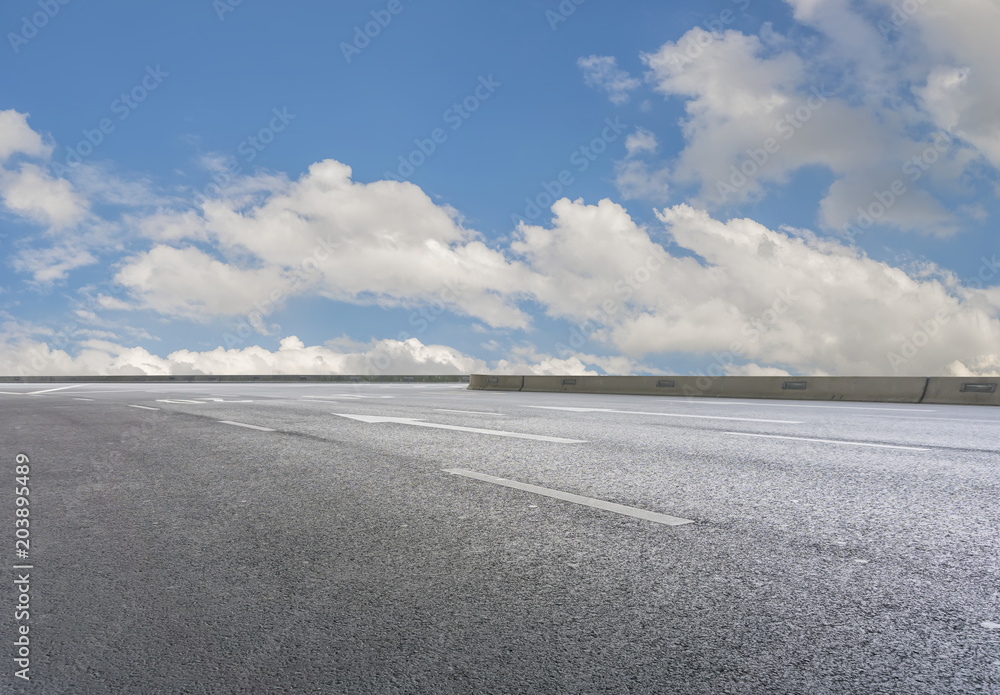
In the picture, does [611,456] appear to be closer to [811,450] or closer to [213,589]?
[811,450]

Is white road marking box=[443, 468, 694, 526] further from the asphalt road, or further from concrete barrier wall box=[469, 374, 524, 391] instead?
concrete barrier wall box=[469, 374, 524, 391]

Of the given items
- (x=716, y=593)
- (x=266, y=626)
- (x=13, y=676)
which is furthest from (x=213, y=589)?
(x=716, y=593)

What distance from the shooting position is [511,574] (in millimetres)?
3207

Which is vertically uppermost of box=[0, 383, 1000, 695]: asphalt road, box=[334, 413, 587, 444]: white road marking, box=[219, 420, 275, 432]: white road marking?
box=[334, 413, 587, 444]: white road marking

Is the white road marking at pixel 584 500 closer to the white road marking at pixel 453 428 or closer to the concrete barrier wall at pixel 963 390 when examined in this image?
the white road marking at pixel 453 428

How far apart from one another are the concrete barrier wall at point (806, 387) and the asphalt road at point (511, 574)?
11895mm

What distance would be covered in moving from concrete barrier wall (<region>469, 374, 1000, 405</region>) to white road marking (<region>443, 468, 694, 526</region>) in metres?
15.5

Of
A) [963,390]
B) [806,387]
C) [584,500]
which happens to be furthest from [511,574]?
[806,387]

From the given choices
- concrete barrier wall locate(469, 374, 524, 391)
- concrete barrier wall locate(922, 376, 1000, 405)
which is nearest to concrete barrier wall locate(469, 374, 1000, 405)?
concrete barrier wall locate(922, 376, 1000, 405)

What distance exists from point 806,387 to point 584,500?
1662cm

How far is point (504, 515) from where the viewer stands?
4.35 meters

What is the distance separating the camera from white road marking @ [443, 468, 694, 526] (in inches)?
164

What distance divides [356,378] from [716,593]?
184 feet

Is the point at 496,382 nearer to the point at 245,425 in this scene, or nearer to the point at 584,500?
the point at 245,425
